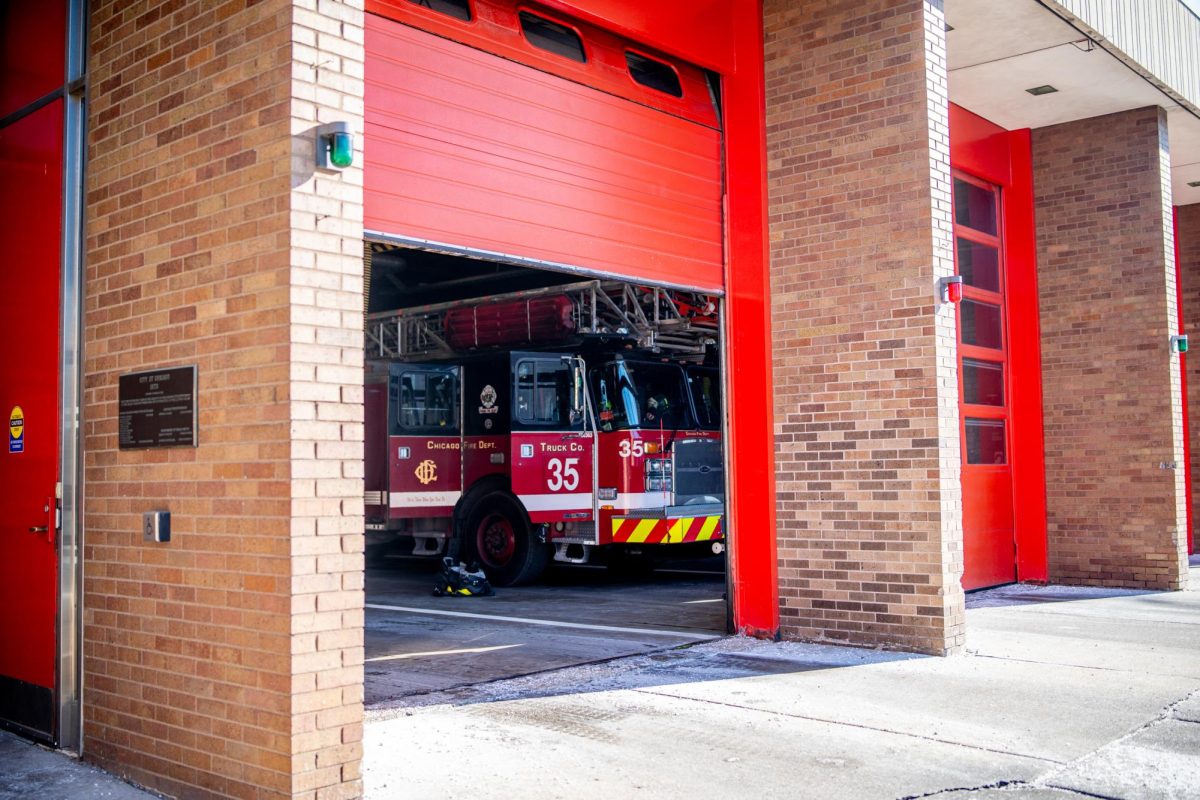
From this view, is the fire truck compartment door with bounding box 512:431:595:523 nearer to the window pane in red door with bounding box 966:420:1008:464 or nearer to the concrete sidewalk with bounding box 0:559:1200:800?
the window pane in red door with bounding box 966:420:1008:464

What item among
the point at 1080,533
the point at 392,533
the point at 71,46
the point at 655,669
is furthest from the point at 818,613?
the point at 392,533

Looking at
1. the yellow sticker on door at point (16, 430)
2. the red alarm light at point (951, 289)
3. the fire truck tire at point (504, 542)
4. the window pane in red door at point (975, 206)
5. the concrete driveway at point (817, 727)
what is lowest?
the concrete driveway at point (817, 727)

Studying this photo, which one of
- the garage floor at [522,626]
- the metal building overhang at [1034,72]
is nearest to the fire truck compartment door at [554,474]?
the garage floor at [522,626]

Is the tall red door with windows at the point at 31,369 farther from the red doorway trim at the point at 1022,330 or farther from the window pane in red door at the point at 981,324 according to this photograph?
the red doorway trim at the point at 1022,330

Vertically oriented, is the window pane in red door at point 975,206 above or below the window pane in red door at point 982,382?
above

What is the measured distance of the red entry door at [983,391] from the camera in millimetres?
10836

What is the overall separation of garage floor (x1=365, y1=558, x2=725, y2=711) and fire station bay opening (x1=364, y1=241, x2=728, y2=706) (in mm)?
85

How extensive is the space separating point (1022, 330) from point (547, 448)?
5.47 m

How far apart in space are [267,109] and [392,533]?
33.0 feet

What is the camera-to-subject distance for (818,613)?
808cm

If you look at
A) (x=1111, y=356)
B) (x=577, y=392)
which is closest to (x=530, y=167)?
(x=577, y=392)

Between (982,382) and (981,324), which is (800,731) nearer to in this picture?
(982,382)

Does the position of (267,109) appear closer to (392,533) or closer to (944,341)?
(944,341)

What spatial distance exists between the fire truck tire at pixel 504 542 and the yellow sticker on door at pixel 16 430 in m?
7.00
